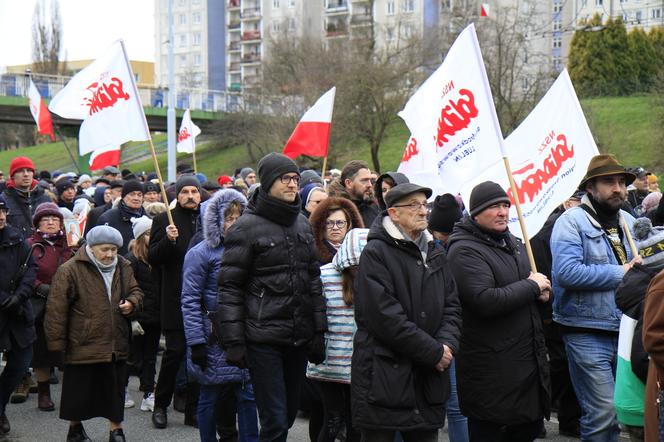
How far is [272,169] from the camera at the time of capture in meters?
5.86

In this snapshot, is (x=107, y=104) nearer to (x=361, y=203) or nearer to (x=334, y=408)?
(x=361, y=203)

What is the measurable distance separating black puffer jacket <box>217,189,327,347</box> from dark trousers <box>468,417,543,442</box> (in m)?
1.13

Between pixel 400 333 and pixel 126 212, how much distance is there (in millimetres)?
6372

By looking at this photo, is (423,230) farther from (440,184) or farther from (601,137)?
(601,137)

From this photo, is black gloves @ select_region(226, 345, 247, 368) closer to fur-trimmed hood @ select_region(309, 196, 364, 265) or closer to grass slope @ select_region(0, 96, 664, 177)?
fur-trimmed hood @ select_region(309, 196, 364, 265)

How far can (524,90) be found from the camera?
Answer: 37.2 metres

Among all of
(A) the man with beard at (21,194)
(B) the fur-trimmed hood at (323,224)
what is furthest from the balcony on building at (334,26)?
(B) the fur-trimmed hood at (323,224)

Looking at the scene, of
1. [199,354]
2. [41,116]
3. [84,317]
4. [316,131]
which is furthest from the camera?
[41,116]

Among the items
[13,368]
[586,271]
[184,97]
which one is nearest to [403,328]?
[586,271]

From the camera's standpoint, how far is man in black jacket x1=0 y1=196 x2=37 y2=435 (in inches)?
314

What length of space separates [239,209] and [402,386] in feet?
7.46

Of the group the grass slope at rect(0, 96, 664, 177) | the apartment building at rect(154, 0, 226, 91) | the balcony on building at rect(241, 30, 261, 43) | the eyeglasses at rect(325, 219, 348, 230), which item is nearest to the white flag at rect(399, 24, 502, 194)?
the eyeglasses at rect(325, 219, 348, 230)

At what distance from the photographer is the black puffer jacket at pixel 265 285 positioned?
5.73 m

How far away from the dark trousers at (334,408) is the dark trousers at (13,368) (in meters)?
3.06
